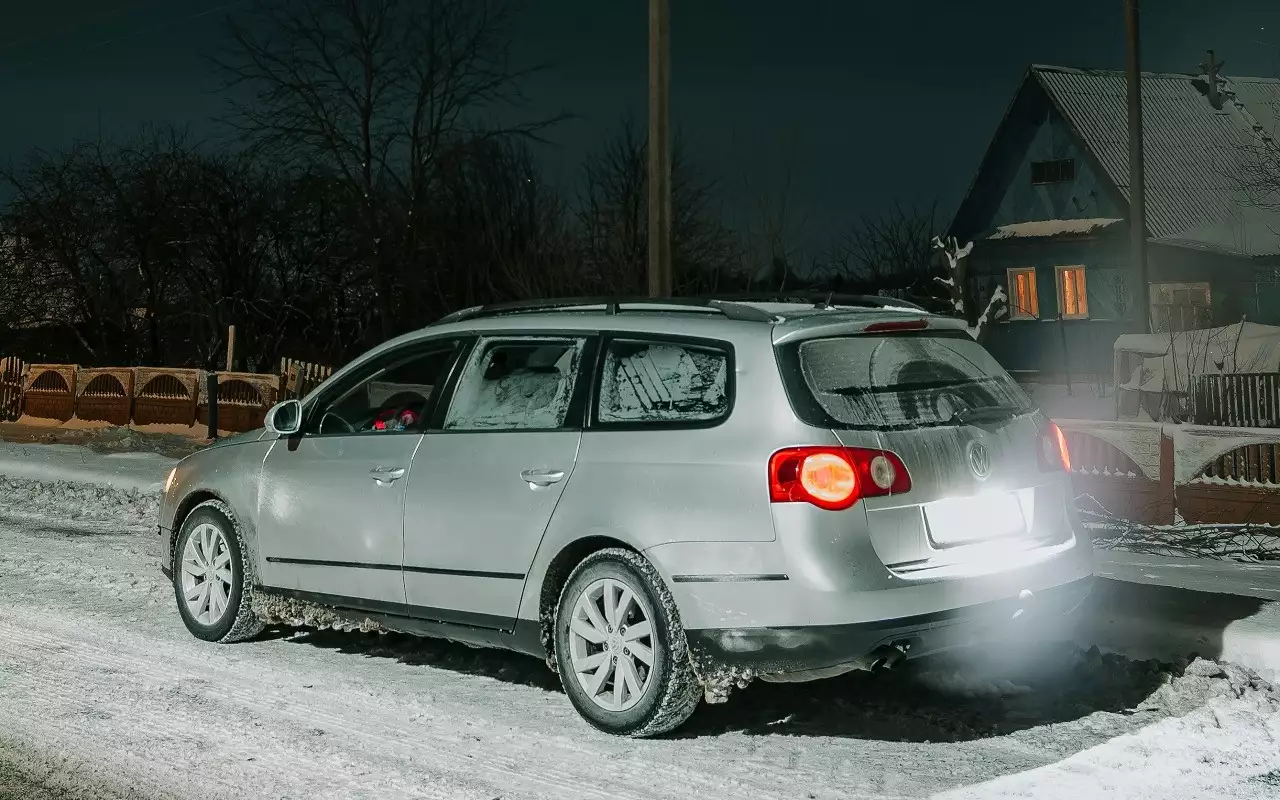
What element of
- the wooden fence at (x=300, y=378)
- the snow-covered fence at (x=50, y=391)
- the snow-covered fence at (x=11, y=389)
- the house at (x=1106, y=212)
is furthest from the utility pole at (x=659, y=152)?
the snow-covered fence at (x=11, y=389)

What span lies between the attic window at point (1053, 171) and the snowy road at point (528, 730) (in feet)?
107

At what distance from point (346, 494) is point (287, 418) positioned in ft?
2.03

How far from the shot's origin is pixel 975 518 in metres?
5.52

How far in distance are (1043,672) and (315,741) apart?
3.11m

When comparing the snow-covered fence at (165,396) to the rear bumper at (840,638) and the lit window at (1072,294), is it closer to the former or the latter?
the lit window at (1072,294)

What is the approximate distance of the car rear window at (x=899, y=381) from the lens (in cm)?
545

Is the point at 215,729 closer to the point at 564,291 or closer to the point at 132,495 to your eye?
the point at 132,495

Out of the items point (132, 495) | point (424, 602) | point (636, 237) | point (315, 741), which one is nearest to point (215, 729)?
point (315, 741)

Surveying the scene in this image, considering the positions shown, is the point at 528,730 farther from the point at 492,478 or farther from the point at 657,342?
the point at 657,342

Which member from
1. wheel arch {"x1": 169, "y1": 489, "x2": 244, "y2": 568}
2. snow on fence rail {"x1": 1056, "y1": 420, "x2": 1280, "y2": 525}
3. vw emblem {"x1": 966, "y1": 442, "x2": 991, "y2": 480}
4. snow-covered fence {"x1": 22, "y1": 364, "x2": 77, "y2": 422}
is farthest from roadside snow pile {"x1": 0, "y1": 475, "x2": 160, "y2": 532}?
snow-covered fence {"x1": 22, "y1": 364, "x2": 77, "y2": 422}

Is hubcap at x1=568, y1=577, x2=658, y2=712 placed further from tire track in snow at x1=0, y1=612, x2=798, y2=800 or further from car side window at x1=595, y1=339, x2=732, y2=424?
car side window at x1=595, y1=339, x2=732, y2=424

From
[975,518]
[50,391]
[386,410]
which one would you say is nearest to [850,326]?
[975,518]

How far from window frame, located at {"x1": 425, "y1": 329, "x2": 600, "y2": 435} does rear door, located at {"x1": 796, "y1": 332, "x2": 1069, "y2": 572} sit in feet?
3.22

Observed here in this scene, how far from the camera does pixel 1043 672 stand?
21.3 ft
